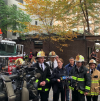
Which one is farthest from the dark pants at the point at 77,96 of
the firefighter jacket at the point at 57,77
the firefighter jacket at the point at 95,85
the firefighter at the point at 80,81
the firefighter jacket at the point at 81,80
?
the firefighter jacket at the point at 57,77

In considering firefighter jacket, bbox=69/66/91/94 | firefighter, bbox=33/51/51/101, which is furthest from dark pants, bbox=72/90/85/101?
firefighter, bbox=33/51/51/101

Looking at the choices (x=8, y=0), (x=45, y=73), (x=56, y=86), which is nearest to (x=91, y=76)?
(x=56, y=86)

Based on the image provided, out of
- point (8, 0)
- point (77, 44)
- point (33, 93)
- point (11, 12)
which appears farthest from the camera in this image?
point (8, 0)

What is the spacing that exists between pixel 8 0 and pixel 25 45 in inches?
365

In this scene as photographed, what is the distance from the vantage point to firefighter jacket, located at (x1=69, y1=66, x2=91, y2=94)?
4.10 m

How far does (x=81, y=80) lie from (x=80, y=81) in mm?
42

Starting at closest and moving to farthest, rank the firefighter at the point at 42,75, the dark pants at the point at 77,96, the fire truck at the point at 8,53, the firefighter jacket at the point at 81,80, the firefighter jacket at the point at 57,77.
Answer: the firefighter jacket at the point at 81,80, the dark pants at the point at 77,96, the firefighter at the point at 42,75, the firefighter jacket at the point at 57,77, the fire truck at the point at 8,53

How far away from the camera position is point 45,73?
4.41 metres

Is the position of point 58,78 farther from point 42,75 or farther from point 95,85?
→ point 95,85

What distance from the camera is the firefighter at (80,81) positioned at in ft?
13.5

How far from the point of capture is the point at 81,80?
165 inches

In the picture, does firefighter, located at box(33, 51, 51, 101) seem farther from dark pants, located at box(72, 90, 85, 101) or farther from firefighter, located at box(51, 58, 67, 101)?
dark pants, located at box(72, 90, 85, 101)

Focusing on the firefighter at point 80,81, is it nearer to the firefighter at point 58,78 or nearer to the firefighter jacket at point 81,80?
the firefighter jacket at point 81,80

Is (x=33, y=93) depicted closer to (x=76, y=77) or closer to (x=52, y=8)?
(x=76, y=77)
